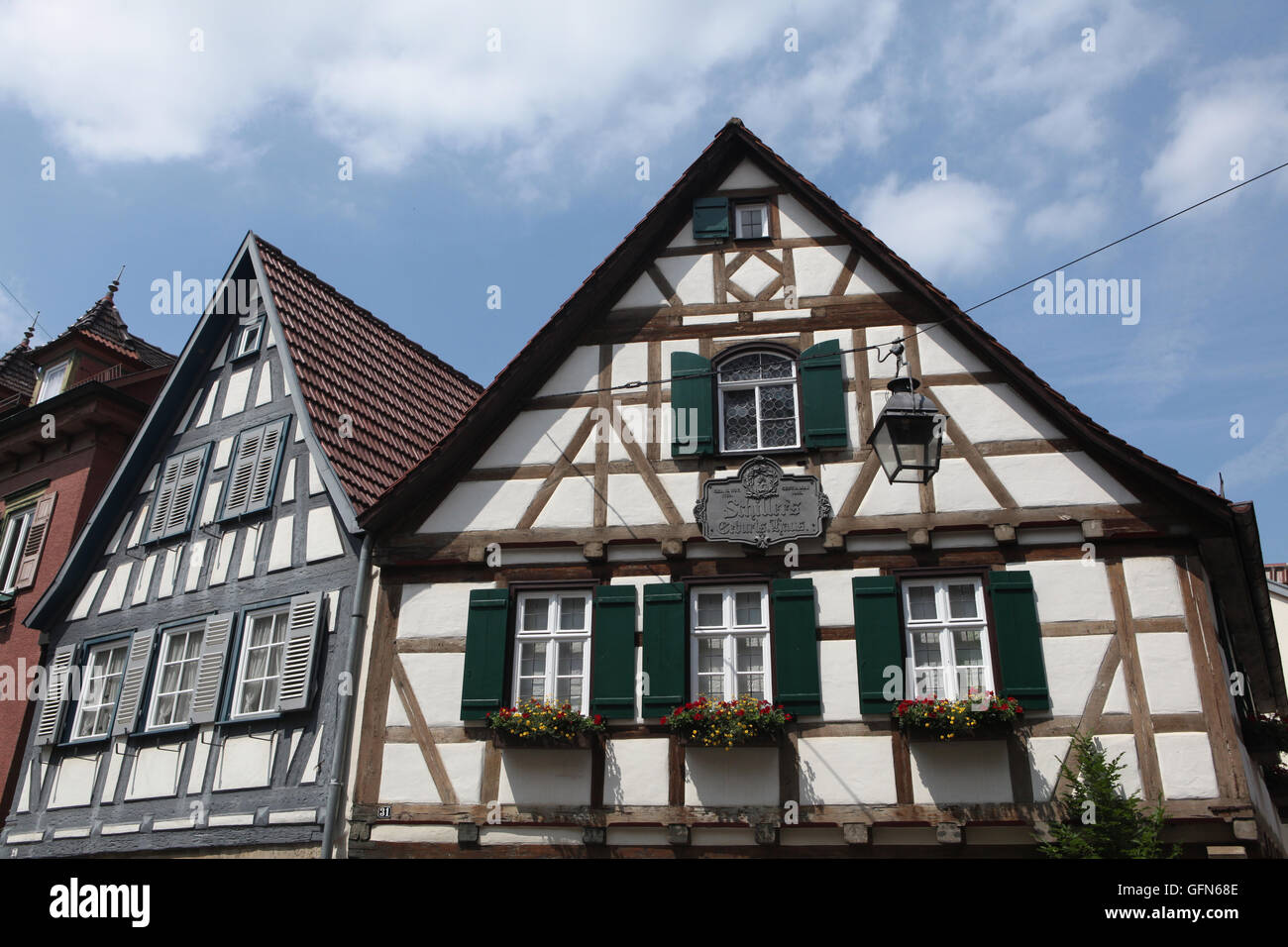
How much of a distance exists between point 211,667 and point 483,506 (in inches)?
149

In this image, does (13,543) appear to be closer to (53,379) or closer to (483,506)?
(53,379)

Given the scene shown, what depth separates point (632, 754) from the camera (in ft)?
35.8

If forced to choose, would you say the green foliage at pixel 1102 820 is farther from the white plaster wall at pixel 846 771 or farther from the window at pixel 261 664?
the window at pixel 261 664

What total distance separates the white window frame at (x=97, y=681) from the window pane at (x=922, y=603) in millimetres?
9254

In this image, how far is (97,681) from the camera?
14531 millimetres

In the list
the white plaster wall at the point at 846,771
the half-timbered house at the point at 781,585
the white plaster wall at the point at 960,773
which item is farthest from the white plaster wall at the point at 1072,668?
the white plaster wall at the point at 846,771

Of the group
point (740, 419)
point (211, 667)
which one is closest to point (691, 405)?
point (740, 419)

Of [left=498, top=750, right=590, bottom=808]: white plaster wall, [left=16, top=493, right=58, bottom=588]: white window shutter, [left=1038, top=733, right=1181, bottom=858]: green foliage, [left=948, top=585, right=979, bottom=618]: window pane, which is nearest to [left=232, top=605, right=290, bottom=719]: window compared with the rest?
[left=498, top=750, right=590, bottom=808]: white plaster wall

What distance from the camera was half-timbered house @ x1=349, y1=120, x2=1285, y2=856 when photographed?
10.4 m

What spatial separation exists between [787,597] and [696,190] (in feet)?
16.3

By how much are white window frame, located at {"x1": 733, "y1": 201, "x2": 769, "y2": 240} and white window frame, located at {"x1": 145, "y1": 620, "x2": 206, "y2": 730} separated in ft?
25.1

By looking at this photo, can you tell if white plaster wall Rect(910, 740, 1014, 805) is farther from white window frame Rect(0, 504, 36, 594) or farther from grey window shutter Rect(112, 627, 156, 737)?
white window frame Rect(0, 504, 36, 594)

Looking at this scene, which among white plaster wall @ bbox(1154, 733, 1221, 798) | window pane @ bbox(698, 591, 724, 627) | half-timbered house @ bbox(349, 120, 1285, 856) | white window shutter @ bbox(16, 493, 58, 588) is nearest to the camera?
white plaster wall @ bbox(1154, 733, 1221, 798)
